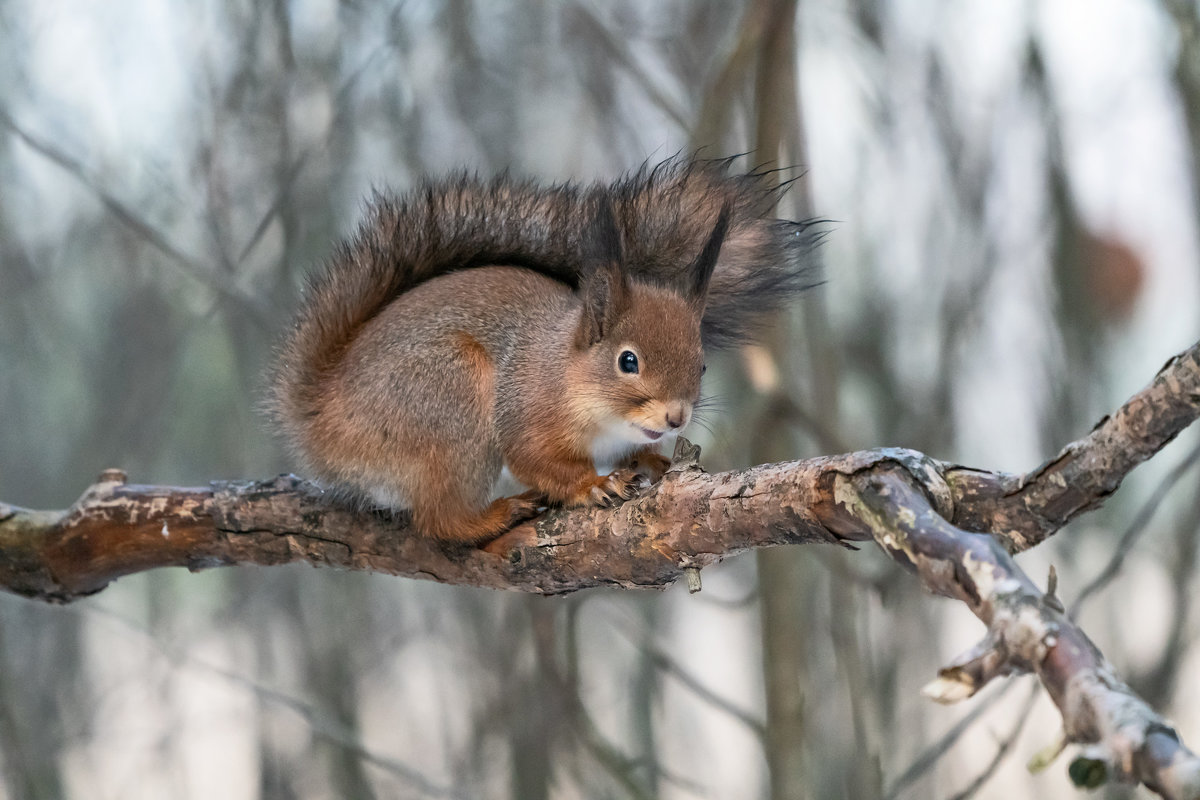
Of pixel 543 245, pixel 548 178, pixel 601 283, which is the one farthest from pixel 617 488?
pixel 548 178

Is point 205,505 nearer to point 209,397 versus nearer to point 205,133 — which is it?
point 209,397

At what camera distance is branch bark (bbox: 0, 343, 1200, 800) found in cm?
65

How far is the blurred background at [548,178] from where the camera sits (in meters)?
2.80

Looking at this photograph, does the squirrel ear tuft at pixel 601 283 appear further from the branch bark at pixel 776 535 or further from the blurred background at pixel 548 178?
the blurred background at pixel 548 178

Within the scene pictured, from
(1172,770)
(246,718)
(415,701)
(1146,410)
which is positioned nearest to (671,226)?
(1146,410)

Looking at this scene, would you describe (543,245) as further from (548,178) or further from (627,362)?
(548,178)

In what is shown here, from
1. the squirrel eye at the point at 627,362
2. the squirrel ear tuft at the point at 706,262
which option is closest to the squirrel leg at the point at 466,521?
the squirrel eye at the point at 627,362

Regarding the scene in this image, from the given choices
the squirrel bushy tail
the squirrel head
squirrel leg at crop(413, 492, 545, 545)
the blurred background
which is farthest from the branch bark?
the blurred background

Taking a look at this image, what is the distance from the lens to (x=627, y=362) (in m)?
1.52

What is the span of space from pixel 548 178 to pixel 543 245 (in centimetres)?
133

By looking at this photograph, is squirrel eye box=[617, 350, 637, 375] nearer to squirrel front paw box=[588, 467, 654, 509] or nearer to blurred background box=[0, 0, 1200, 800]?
squirrel front paw box=[588, 467, 654, 509]

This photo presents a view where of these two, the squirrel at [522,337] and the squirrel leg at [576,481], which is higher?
the squirrel at [522,337]

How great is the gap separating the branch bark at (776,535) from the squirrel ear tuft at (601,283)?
267 mm

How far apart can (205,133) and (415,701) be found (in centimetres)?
179
